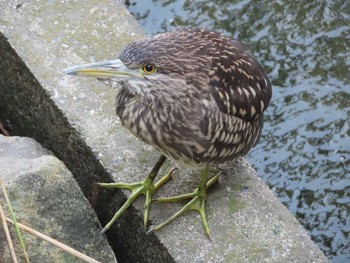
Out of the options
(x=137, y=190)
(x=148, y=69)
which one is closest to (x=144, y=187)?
(x=137, y=190)

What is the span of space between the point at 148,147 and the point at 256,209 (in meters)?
0.58

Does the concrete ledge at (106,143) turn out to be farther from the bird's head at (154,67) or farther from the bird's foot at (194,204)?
the bird's head at (154,67)

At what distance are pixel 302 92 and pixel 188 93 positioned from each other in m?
1.52

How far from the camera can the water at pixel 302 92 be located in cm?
416

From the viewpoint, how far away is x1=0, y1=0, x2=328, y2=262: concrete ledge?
3.32 meters

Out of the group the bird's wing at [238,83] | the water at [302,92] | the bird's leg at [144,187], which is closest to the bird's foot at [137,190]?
the bird's leg at [144,187]

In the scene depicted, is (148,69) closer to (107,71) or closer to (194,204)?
(107,71)

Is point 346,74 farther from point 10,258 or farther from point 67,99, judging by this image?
point 10,258

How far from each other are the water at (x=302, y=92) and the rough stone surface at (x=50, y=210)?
1.32m

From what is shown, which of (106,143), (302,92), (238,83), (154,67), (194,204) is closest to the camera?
(154,67)

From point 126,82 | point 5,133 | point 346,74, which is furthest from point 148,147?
point 346,74

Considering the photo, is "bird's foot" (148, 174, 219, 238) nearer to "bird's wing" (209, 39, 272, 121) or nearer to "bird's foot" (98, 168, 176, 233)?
"bird's foot" (98, 168, 176, 233)

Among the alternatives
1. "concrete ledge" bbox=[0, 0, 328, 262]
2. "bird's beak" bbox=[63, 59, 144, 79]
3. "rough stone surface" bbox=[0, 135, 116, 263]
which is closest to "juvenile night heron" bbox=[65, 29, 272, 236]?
"bird's beak" bbox=[63, 59, 144, 79]

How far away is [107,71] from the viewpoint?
316 cm
